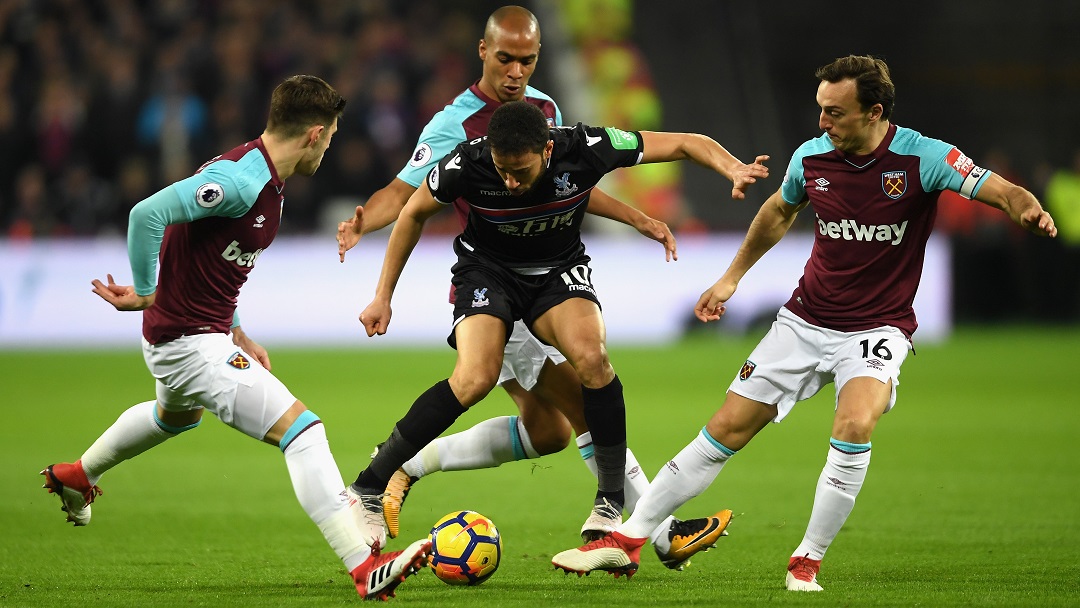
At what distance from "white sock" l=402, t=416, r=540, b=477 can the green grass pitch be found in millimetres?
355

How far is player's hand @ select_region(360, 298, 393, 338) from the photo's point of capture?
214 inches

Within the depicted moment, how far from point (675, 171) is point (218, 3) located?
21.1 ft

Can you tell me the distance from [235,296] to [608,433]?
5.14 feet

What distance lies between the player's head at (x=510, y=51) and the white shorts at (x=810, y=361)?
1.68 metres

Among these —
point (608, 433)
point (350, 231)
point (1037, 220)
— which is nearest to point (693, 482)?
point (608, 433)

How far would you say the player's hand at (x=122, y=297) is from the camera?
4781 millimetres

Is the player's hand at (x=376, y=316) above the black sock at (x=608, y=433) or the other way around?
above

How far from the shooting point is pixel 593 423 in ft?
17.8

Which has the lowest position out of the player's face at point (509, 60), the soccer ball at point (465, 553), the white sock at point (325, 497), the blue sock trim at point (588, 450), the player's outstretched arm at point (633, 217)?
the soccer ball at point (465, 553)

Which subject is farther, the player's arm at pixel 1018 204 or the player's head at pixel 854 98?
the player's head at pixel 854 98

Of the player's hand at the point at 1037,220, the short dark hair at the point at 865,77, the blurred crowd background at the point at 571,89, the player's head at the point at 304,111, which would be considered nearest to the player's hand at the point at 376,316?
the player's head at the point at 304,111

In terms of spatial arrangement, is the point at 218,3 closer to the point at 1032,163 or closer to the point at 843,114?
the point at 1032,163

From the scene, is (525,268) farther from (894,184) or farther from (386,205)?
(894,184)

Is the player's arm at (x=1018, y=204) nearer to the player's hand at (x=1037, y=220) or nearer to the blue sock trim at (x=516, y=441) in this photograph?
the player's hand at (x=1037, y=220)
